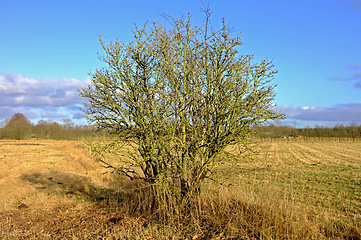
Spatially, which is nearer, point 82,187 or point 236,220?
point 236,220

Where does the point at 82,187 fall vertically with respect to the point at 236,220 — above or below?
below

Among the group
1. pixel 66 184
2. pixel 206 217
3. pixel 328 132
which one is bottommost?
pixel 66 184

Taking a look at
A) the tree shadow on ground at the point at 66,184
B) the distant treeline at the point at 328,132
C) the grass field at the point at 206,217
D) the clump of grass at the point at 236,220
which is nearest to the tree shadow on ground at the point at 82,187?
the tree shadow on ground at the point at 66,184

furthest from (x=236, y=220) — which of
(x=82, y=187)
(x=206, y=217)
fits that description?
(x=82, y=187)

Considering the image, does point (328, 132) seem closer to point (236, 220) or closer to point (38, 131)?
point (38, 131)

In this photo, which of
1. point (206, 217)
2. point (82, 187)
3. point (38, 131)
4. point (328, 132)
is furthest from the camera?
point (328, 132)

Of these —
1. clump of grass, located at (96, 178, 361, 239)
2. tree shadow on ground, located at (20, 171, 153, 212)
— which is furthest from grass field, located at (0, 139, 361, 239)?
tree shadow on ground, located at (20, 171, 153, 212)

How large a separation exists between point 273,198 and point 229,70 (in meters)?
3.23

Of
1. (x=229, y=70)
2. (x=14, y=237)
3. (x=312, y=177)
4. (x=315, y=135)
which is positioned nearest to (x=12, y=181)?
(x=14, y=237)

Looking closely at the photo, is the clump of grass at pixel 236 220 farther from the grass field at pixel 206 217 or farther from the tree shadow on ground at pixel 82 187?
the tree shadow on ground at pixel 82 187

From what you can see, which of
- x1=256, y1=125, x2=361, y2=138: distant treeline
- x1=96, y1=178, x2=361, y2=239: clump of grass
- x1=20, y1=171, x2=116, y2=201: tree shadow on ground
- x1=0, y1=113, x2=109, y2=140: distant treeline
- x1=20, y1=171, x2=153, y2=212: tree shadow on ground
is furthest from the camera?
x1=256, y1=125, x2=361, y2=138: distant treeline

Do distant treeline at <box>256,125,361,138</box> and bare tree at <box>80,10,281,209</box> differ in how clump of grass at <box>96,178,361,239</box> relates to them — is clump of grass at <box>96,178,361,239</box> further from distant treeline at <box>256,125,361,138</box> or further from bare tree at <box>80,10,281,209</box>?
distant treeline at <box>256,125,361,138</box>

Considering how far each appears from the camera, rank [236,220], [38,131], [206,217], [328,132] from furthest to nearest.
Answer: [328,132] < [38,131] < [206,217] < [236,220]

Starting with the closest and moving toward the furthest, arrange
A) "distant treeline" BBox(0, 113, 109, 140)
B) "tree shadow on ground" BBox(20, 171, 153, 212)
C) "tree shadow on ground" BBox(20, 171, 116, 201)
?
"tree shadow on ground" BBox(20, 171, 153, 212), "tree shadow on ground" BBox(20, 171, 116, 201), "distant treeline" BBox(0, 113, 109, 140)
